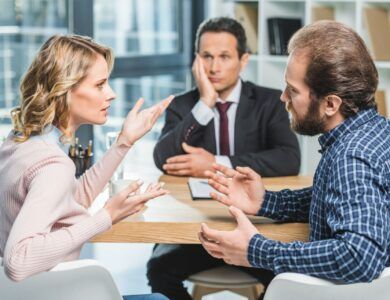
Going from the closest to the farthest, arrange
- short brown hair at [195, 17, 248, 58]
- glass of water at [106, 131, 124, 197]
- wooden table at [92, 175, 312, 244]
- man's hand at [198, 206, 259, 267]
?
man's hand at [198, 206, 259, 267] < wooden table at [92, 175, 312, 244] < glass of water at [106, 131, 124, 197] < short brown hair at [195, 17, 248, 58]

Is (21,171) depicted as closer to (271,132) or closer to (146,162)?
(271,132)

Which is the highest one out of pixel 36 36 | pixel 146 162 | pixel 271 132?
pixel 36 36

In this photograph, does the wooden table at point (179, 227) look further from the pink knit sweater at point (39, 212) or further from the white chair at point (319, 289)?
the white chair at point (319, 289)

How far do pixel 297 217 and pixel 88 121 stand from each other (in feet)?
2.09

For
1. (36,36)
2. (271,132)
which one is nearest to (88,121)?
(271,132)

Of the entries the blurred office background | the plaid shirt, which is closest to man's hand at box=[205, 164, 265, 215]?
the plaid shirt

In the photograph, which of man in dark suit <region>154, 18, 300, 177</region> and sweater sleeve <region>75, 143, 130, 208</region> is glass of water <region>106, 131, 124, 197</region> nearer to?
sweater sleeve <region>75, 143, 130, 208</region>

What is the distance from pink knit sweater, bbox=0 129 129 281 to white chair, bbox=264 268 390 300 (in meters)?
0.43

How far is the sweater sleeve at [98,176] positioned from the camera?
219cm

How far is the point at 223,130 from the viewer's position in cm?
306

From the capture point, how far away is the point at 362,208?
1.53 metres

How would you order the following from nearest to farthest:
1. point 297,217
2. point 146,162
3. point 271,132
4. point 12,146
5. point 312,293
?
1. point 312,293
2. point 12,146
3. point 297,217
4. point 271,132
5. point 146,162

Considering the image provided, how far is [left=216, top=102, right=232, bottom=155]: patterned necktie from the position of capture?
306 cm

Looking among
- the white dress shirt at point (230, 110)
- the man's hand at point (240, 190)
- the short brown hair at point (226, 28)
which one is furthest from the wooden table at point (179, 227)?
the short brown hair at point (226, 28)
